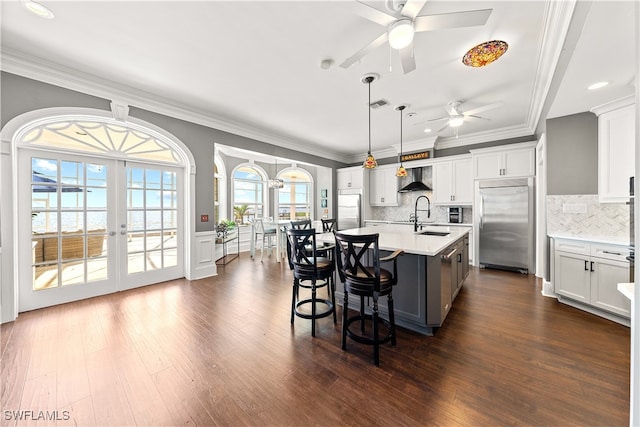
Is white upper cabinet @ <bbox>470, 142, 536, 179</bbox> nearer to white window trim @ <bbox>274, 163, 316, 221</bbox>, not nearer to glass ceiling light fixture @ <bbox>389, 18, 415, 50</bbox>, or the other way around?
glass ceiling light fixture @ <bbox>389, 18, 415, 50</bbox>

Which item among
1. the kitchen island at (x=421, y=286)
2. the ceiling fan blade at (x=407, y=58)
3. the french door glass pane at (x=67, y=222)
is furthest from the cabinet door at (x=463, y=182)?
the french door glass pane at (x=67, y=222)

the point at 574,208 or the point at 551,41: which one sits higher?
the point at 551,41

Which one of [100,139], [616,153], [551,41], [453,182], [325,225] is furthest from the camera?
[453,182]

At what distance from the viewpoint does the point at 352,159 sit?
24.1ft

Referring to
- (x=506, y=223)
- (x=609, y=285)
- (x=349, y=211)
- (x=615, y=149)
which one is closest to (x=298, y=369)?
(x=609, y=285)

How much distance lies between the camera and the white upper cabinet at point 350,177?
21.5 ft

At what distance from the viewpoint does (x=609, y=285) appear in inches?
101

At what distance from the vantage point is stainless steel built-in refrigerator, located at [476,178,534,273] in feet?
14.0

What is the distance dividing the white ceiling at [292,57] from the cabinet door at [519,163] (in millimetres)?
738

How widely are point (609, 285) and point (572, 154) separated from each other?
1680 mm

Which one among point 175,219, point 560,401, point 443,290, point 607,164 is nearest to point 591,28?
point 607,164

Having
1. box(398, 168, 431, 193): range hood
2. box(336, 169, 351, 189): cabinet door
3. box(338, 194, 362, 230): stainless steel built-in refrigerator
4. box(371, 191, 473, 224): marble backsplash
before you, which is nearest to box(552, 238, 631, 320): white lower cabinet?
box(371, 191, 473, 224): marble backsplash

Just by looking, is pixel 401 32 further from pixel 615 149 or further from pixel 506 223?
pixel 506 223

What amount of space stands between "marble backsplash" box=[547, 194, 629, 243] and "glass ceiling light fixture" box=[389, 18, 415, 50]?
3.18 m
